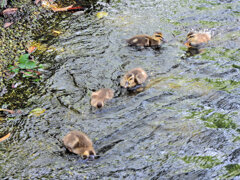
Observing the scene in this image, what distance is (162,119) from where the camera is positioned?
398cm

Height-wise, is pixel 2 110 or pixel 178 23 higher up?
pixel 178 23

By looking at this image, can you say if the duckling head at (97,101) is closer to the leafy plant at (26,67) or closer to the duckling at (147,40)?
the leafy plant at (26,67)

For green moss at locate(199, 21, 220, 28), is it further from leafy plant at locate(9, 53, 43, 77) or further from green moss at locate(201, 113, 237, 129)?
leafy plant at locate(9, 53, 43, 77)

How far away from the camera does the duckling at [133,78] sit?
4613mm

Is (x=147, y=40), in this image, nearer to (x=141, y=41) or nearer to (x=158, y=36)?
(x=141, y=41)

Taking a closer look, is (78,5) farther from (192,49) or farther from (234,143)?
(234,143)

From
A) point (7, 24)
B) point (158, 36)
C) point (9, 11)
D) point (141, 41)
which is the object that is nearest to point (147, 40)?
point (141, 41)

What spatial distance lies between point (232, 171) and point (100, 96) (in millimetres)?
2003

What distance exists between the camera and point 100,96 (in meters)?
4.30

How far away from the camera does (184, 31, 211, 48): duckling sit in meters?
5.49

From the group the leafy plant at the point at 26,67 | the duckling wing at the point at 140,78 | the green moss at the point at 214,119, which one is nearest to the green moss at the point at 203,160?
the green moss at the point at 214,119

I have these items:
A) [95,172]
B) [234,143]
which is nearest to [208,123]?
[234,143]

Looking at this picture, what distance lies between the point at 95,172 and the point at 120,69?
7.25 ft

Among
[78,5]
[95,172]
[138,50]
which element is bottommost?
[95,172]
